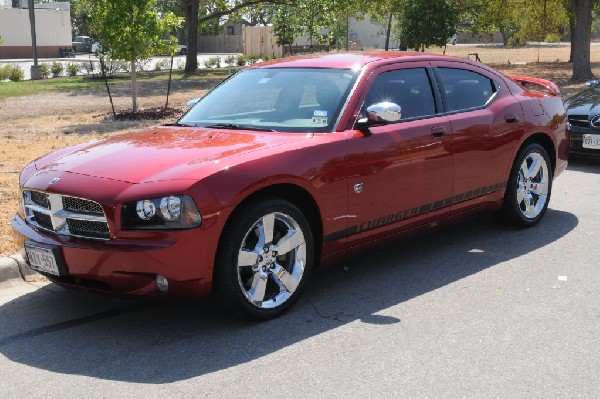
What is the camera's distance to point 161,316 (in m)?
5.02

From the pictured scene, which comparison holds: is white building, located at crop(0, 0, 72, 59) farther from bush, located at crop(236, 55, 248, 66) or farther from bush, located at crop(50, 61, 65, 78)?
bush, located at crop(50, 61, 65, 78)

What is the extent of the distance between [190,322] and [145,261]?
0.76 metres

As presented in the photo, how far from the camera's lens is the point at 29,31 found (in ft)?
201

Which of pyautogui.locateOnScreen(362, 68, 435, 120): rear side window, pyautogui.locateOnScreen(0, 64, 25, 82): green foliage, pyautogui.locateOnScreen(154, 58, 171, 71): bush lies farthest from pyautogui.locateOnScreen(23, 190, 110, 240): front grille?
pyautogui.locateOnScreen(154, 58, 171, 71): bush

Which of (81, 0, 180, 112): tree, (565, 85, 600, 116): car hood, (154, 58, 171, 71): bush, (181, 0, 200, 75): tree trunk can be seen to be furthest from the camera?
(154, 58, 171, 71): bush

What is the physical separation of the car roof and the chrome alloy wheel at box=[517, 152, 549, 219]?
54.5 inches

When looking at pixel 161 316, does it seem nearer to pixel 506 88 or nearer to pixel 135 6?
pixel 506 88

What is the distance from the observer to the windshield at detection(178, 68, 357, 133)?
5402 millimetres

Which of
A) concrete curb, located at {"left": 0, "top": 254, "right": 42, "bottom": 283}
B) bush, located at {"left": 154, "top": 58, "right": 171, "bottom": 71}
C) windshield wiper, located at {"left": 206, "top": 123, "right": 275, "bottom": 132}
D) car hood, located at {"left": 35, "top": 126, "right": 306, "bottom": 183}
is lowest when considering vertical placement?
concrete curb, located at {"left": 0, "top": 254, "right": 42, "bottom": 283}

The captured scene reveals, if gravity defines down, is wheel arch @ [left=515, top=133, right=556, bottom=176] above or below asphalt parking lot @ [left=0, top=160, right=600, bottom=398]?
above

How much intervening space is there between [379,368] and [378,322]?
0.62 m

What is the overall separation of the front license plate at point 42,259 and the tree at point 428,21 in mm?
27614

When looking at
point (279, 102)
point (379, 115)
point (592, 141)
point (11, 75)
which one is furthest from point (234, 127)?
point (11, 75)

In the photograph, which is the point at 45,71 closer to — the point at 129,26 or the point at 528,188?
the point at 129,26
